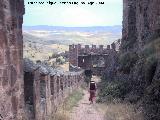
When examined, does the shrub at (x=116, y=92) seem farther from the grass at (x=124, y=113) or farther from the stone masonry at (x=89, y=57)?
the stone masonry at (x=89, y=57)

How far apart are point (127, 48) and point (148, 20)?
6858 mm

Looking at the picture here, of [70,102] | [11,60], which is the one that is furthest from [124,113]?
[11,60]

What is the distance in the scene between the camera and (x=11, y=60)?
303 inches

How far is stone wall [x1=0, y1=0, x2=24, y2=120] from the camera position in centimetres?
710

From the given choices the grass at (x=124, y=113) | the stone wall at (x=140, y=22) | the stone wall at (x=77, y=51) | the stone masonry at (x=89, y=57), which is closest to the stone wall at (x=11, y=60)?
the grass at (x=124, y=113)

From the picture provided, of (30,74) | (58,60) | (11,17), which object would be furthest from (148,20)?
(58,60)

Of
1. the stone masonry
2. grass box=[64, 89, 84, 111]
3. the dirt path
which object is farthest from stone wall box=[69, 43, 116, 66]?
the dirt path

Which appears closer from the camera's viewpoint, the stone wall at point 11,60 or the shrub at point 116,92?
the stone wall at point 11,60

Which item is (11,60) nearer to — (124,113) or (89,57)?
(124,113)

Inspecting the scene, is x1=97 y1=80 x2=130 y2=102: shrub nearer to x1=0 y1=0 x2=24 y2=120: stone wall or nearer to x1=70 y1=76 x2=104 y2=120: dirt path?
x1=70 y1=76 x2=104 y2=120: dirt path

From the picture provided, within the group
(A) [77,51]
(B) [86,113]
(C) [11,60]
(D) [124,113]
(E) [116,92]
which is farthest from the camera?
(A) [77,51]

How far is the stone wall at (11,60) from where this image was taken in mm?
7098

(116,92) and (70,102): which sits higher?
(116,92)

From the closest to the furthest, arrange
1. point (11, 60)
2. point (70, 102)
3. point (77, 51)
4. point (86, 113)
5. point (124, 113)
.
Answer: point (11, 60), point (124, 113), point (86, 113), point (70, 102), point (77, 51)
